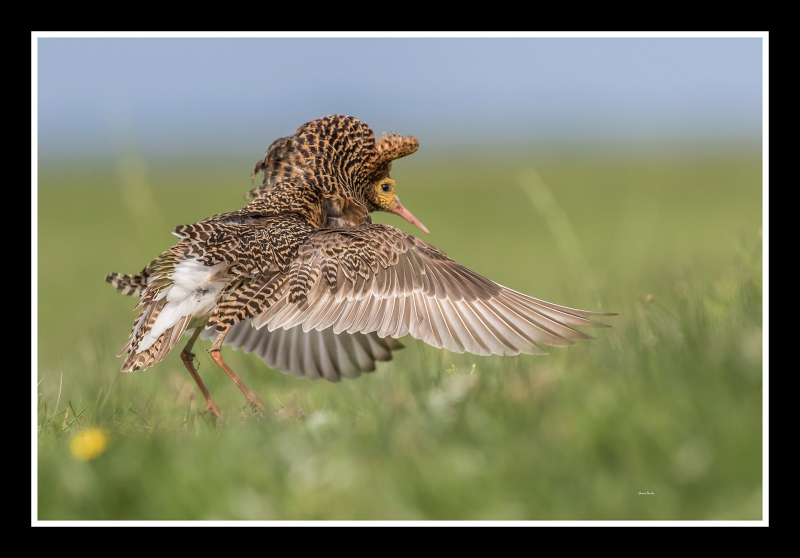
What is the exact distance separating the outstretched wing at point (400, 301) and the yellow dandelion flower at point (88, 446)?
4.22ft

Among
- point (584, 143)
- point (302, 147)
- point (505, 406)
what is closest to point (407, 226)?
point (584, 143)

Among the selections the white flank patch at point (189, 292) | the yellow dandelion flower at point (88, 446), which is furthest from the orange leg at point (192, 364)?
the yellow dandelion flower at point (88, 446)

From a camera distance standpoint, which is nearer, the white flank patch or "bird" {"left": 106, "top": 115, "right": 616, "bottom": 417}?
"bird" {"left": 106, "top": 115, "right": 616, "bottom": 417}

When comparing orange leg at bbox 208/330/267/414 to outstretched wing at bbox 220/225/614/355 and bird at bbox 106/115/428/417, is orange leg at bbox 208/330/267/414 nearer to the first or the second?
bird at bbox 106/115/428/417

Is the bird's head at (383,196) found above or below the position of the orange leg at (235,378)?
above

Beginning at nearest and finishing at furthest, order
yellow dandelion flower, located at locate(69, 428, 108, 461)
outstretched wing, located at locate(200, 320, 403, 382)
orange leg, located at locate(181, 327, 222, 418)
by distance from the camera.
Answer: yellow dandelion flower, located at locate(69, 428, 108, 461) < orange leg, located at locate(181, 327, 222, 418) < outstretched wing, located at locate(200, 320, 403, 382)

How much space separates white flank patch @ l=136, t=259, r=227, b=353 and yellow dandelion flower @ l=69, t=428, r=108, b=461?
1193mm

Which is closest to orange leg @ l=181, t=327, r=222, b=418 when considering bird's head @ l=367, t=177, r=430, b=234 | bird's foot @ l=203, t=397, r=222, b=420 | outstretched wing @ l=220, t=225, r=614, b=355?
bird's foot @ l=203, t=397, r=222, b=420

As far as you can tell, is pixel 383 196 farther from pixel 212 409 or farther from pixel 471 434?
pixel 471 434

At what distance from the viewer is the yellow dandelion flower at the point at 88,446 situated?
390 cm

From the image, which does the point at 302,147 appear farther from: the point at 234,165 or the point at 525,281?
the point at 234,165

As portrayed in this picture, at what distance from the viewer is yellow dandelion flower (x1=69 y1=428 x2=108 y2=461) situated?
3898 millimetres

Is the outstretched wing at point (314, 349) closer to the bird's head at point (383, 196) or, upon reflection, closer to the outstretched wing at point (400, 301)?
the bird's head at point (383, 196)

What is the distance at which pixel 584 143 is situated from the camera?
20.0m
